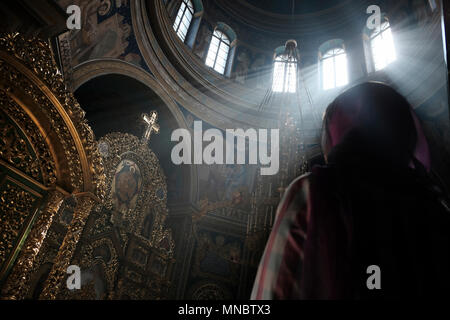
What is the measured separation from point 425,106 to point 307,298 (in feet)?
26.7

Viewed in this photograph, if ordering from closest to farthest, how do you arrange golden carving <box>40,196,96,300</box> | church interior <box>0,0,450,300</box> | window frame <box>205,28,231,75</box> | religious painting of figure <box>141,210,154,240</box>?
church interior <box>0,0,450,300</box>, golden carving <box>40,196,96,300</box>, religious painting of figure <box>141,210,154,240</box>, window frame <box>205,28,231,75</box>

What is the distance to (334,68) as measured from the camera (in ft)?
34.9

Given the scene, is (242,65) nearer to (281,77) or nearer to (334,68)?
(281,77)

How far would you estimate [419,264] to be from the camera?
68 centimetres

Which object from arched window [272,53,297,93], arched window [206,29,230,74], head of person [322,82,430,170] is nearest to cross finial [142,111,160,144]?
arched window [206,29,230,74]

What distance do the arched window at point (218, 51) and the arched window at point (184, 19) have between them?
1.14 metres

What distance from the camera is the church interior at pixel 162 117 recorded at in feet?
11.4

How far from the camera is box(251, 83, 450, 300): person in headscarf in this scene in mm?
653

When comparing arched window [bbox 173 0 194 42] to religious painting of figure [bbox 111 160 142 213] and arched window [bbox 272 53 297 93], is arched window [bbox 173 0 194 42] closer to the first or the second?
arched window [bbox 272 53 297 93]

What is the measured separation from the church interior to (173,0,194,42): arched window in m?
0.07

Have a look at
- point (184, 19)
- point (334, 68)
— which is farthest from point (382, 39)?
point (184, 19)

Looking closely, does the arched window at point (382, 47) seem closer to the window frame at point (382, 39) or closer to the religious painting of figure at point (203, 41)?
the window frame at point (382, 39)
